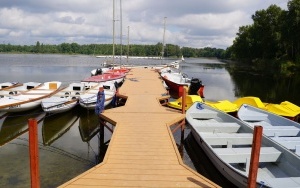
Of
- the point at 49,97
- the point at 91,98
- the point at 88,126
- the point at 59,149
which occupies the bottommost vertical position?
the point at 59,149

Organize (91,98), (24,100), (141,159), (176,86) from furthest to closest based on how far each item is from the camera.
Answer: (176,86)
(91,98)
(24,100)
(141,159)

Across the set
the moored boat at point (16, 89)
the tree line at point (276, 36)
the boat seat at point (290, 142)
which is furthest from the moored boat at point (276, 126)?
the tree line at point (276, 36)

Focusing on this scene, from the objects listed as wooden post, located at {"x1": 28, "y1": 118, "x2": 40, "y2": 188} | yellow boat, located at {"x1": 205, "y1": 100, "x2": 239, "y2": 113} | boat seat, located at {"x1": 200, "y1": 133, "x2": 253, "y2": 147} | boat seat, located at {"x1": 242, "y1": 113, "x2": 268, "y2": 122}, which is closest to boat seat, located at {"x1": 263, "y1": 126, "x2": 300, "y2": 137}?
boat seat, located at {"x1": 200, "y1": 133, "x2": 253, "y2": 147}

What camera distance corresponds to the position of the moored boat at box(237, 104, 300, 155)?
10.5 meters

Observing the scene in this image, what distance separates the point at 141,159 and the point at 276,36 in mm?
64111

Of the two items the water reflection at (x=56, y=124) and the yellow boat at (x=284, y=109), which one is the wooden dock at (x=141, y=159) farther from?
the yellow boat at (x=284, y=109)

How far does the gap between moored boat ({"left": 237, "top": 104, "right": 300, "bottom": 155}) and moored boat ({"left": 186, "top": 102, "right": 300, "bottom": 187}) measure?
1135 millimetres

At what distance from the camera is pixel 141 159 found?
768 cm

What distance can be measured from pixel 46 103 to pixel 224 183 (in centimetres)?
1089

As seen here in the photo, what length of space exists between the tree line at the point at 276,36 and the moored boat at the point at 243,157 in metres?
49.0

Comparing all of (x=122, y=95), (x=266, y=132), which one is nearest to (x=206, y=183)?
(x=266, y=132)

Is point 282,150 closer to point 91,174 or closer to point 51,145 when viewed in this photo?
point 91,174

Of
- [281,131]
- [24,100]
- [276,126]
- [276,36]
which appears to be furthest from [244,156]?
[276,36]

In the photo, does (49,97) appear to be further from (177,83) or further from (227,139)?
(177,83)
